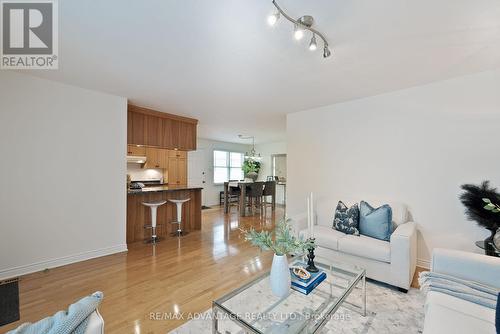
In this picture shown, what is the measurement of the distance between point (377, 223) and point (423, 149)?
1.21 meters

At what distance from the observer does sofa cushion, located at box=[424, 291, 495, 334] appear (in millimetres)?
1143

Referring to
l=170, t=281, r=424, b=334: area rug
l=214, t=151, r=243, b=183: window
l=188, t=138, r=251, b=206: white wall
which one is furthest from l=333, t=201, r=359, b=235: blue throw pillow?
l=214, t=151, r=243, b=183: window

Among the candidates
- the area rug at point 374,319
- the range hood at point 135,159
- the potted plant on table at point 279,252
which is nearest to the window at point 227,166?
the range hood at point 135,159

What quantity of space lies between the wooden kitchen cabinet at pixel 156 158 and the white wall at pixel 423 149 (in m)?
4.35

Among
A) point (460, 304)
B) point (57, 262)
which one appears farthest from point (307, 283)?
point (57, 262)

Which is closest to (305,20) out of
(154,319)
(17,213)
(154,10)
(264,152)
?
(154,10)

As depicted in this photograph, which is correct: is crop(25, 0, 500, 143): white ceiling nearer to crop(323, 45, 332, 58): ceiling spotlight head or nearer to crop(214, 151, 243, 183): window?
crop(323, 45, 332, 58): ceiling spotlight head

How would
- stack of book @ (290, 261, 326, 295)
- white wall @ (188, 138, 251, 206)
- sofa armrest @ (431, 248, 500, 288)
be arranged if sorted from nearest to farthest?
sofa armrest @ (431, 248, 500, 288) → stack of book @ (290, 261, 326, 295) → white wall @ (188, 138, 251, 206)

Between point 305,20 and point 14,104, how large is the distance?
335cm

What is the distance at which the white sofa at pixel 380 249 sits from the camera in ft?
7.14

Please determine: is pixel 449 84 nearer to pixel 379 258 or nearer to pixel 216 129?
pixel 379 258

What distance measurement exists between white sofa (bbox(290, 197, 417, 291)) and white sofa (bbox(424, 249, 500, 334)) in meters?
0.53

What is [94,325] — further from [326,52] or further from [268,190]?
[268,190]

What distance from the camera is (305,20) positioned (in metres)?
1.63
